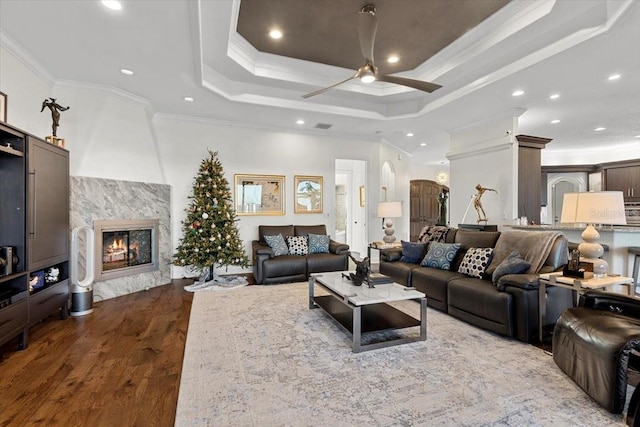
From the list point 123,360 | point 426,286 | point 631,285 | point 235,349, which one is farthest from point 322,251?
point 631,285

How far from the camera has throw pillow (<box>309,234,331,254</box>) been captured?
5.90m

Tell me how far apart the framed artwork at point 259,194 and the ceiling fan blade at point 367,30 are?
3825 mm

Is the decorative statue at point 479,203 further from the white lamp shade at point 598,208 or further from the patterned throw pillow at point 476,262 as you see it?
the white lamp shade at point 598,208

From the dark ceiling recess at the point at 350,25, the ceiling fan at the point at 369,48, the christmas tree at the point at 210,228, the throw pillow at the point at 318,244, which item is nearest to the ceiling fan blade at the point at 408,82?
the ceiling fan at the point at 369,48

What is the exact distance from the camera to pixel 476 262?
3732 mm

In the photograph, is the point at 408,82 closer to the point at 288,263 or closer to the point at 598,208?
the point at 598,208

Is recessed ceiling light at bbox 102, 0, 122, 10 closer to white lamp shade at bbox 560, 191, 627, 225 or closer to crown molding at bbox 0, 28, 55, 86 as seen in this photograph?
crown molding at bbox 0, 28, 55, 86

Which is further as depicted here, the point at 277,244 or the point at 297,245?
the point at 297,245

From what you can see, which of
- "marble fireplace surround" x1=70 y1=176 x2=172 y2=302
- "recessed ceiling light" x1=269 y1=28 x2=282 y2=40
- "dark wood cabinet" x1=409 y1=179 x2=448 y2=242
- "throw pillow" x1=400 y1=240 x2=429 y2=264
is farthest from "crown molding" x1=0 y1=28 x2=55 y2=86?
"dark wood cabinet" x1=409 y1=179 x2=448 y2=242

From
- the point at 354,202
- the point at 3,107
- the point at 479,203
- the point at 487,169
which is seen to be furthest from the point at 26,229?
the point at 354,202

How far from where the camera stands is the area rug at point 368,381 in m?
1.90

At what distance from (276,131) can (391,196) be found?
3.60 meters

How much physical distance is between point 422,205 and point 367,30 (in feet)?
29.7

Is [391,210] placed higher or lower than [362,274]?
higher
